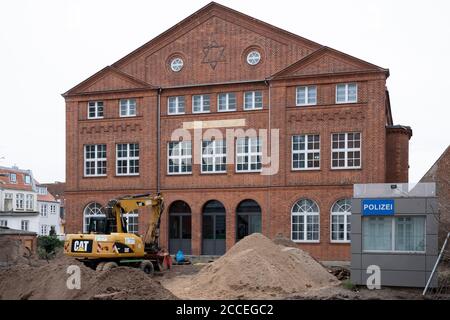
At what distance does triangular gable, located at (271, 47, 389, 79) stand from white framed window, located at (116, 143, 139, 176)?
925 centimetres

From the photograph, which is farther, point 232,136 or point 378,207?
point 232,136

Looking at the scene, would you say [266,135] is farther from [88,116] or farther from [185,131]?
[88,116]

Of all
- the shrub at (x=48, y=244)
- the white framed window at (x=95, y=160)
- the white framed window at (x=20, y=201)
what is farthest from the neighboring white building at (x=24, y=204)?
the white framed window at (x=95, y=160)

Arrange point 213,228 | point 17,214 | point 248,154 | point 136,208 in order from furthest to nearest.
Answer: point 17,214 < point 213,228 < point 248,154 < point 136,208

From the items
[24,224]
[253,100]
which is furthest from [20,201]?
[253,100]

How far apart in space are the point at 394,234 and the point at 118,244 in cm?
1043

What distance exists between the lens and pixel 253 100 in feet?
115

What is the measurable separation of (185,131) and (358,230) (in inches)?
655

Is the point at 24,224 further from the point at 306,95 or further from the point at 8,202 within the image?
the point at 306,95

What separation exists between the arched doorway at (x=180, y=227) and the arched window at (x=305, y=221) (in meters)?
6.22

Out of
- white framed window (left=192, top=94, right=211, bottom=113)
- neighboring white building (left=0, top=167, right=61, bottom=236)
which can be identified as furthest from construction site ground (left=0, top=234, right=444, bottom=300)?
neighboring white building (left=0, top=167, right=61, bottom=236)

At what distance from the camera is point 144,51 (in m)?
37.5

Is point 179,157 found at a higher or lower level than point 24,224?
higher

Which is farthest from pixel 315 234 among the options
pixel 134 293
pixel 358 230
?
pixel 134 293
